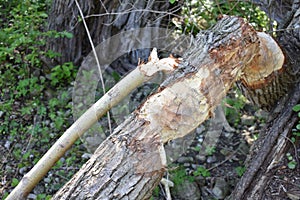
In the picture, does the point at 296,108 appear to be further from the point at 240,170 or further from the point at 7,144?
the point at 7,144

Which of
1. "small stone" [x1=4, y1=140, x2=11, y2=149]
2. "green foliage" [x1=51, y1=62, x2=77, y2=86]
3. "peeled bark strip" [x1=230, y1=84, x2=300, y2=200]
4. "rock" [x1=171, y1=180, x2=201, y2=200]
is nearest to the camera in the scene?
"peeled bark strip" [x1=230, y1=84, x2=300, y2=200]

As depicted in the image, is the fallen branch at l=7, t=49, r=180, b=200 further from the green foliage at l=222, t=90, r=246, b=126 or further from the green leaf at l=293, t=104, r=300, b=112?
the green foliage at l=222, t=90, r=246, b=126

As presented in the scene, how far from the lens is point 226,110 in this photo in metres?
3.28

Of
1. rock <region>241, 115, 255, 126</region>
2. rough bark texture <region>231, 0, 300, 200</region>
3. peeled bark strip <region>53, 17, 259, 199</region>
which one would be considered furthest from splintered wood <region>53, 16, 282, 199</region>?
rock <region>241, 115, 255, 126</region>

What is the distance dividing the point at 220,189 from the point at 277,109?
2.13 feet

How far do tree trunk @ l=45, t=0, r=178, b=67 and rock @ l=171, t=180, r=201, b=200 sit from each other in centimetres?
133

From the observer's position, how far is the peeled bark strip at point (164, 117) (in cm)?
179

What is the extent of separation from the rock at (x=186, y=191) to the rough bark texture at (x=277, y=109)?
280 millimetres

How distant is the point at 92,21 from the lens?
3.45 metres

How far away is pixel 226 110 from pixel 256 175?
2.72ft

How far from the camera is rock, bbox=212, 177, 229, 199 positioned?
9.03 feet

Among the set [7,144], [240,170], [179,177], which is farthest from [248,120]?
[7,144]

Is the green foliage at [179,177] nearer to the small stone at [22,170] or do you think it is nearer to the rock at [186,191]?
the rock at [186,191]

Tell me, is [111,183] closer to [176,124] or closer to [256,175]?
[176,124]
